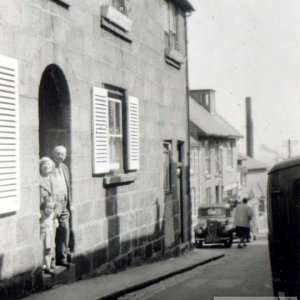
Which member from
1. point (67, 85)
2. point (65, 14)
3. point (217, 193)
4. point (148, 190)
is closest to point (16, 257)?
point (67, 85)

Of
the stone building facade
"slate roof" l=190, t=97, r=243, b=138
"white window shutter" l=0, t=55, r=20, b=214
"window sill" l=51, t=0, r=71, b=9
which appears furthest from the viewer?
"slate roof" l=190, t=97, r=243, b=138

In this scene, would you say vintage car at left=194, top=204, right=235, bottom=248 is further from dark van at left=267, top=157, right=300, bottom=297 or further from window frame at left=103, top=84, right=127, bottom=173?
dark van at left=267, top=157, right=300, bottom=297

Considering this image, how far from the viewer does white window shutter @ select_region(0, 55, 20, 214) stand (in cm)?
663

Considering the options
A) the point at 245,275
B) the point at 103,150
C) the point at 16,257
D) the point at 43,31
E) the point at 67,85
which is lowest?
the point at 245,275

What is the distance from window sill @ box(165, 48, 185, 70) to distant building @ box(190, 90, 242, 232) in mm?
15233

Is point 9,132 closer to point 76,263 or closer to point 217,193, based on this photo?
point 76,263

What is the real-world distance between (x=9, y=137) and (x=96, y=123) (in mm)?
2603

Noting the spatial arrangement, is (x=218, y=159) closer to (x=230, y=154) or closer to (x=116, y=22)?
(x=230, y=154)

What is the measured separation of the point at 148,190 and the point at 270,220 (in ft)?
16.8

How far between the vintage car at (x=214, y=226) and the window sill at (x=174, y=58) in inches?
412

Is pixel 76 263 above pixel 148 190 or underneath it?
underneath

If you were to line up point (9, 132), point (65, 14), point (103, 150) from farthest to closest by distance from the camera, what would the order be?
point (103, 150) < point (65, 14) < point (9, 132)

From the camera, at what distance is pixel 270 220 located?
23.9 feet

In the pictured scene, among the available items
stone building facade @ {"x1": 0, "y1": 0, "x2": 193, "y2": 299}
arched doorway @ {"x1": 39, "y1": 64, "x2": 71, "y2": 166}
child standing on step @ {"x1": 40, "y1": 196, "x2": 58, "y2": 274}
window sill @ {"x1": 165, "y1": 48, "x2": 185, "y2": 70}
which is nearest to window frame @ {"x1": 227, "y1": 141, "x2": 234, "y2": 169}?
stone building facade @ {"x1": 0, "y1": 0, "x2": 193, "y2": 299}
